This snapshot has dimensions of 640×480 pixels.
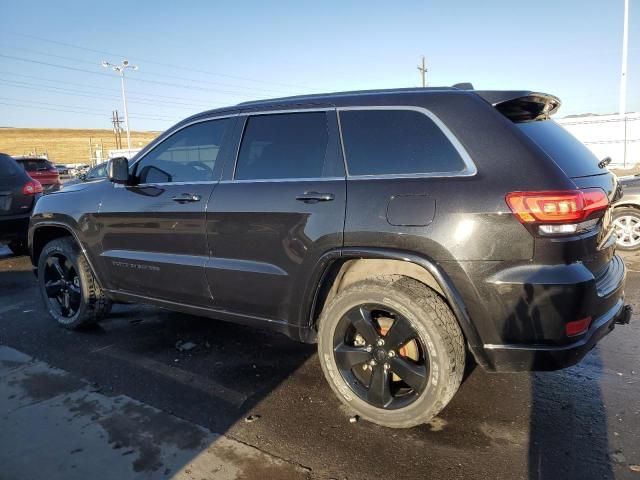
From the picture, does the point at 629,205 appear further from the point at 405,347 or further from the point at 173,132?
the point at 173,132

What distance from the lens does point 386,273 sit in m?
2.93

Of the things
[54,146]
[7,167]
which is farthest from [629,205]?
[54,146]

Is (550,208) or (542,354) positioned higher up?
(550,208)

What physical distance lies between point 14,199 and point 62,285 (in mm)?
3711

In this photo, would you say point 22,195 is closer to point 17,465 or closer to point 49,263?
point 49,263

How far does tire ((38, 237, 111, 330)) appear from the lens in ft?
14.3

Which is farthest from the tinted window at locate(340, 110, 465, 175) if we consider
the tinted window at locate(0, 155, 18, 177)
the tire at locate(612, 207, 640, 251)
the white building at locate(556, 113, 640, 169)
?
the white building at locate(556, 113, 640, 169)

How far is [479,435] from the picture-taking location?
271cm

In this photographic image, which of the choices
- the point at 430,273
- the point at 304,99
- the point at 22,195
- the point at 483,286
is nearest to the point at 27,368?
the point at 304,99

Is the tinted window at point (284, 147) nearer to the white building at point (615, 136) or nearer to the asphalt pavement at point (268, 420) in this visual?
the asphalt pavement at point (268, 420)

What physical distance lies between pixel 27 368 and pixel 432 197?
3.28 meters

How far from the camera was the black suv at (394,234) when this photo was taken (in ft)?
7.82

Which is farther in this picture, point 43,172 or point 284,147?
point 43,172

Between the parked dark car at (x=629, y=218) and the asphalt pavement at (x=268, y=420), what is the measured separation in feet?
A: 10.6
